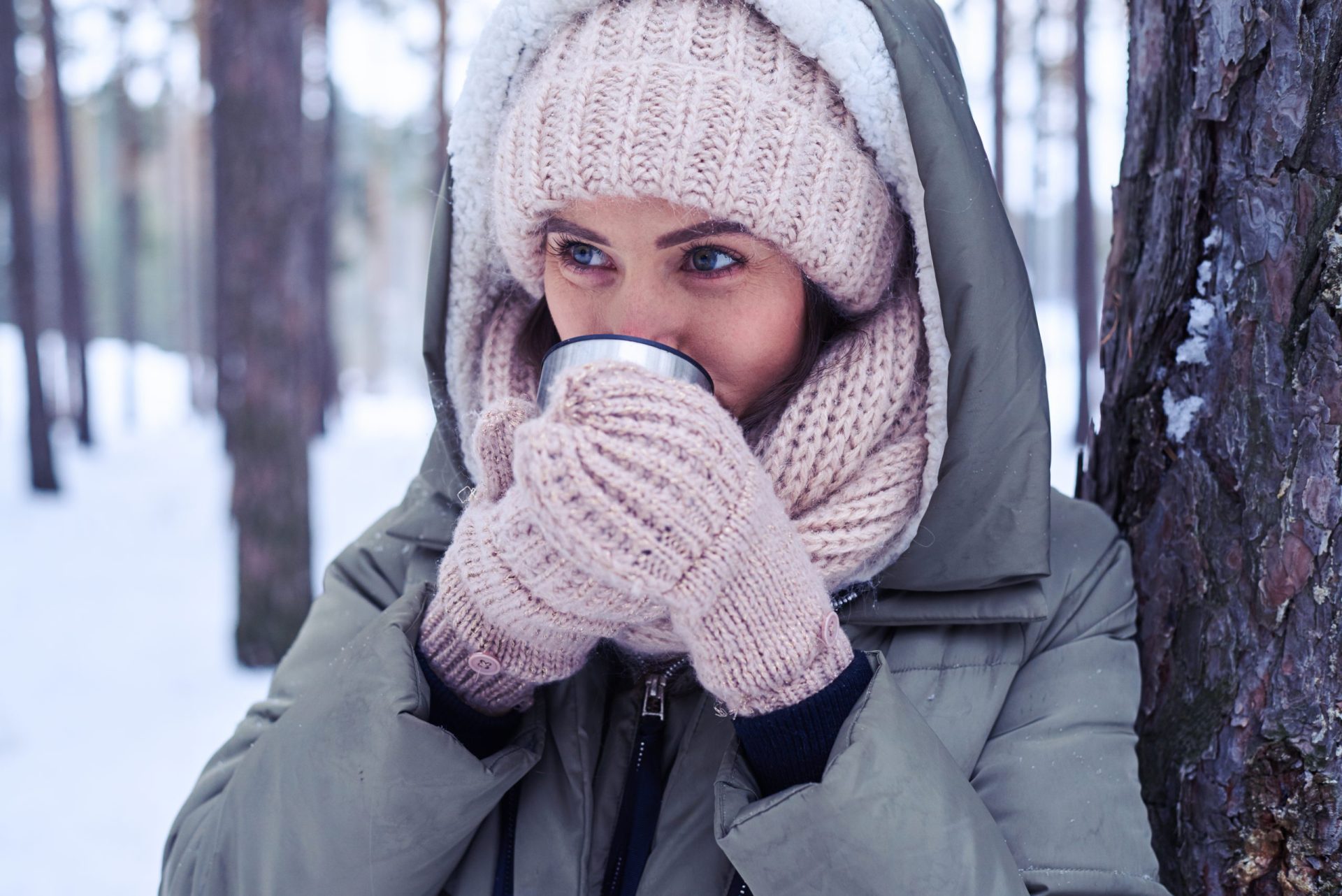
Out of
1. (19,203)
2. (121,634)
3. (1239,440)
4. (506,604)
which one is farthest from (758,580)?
(19,203)

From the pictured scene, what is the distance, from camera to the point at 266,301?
18.1 ft

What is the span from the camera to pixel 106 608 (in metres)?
7.57

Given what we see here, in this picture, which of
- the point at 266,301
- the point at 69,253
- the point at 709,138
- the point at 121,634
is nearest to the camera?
the point at 709,138

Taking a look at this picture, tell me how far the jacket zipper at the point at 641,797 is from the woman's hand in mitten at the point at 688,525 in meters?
0.29

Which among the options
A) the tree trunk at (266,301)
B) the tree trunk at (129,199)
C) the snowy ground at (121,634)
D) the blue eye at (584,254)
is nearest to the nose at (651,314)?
the blue eye at (584,254)

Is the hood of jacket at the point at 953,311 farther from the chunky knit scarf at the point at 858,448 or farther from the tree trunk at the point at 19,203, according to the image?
the tree trunk at the point at 19,203

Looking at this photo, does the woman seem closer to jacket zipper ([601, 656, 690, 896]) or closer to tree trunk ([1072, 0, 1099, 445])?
jacket zipper ([601, 656, 690, 896])

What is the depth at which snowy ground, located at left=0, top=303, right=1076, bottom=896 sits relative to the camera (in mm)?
4090

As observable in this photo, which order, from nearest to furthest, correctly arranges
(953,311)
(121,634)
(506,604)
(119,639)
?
(506,604) → (953,311) → (119,639) → (121,634)

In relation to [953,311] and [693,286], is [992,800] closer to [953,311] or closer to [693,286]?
[953,311]

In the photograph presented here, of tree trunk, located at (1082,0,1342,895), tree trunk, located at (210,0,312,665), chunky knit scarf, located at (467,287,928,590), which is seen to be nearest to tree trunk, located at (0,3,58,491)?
tree trunk, located at (210,0,312,665)

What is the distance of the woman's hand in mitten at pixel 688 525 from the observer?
3.95ft

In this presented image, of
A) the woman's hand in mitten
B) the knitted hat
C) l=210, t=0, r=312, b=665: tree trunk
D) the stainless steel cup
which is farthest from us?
l=210, t=0, r=312, b=665: tree trunk

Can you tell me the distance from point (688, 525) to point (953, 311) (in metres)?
0.65
